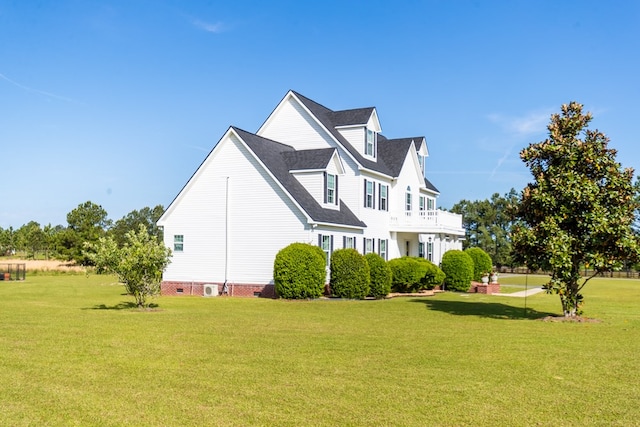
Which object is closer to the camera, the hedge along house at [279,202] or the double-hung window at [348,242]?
the hedge along house at [279,202]

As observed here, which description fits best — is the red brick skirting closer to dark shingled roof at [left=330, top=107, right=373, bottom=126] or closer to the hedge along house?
the hedge along house

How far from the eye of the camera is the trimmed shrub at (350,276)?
92.2 feet

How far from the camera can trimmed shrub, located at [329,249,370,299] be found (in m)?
28.1

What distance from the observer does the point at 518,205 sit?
69.2 feet

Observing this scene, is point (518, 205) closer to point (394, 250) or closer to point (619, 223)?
point (619, 223)

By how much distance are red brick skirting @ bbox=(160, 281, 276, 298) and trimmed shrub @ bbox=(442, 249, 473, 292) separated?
1264cm

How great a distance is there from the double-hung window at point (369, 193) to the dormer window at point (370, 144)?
6.95 ft

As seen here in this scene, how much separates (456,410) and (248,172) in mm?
23465

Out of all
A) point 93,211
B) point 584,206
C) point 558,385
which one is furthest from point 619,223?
point 93,211

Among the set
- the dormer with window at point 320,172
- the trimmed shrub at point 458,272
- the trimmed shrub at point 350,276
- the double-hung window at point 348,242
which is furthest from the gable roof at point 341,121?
the trimmed shrub at point 350,276

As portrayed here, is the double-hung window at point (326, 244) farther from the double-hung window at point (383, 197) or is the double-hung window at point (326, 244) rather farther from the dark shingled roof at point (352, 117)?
the dark shingled roof at point (352, 117)

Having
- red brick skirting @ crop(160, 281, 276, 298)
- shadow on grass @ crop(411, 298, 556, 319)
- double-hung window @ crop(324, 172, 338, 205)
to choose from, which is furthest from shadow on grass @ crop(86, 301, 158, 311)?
double-hung window @ crop(324, 172, 338, 205)

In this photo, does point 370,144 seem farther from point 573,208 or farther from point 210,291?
point 573,208

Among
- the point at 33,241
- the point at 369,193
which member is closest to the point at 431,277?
the point at 369,193
